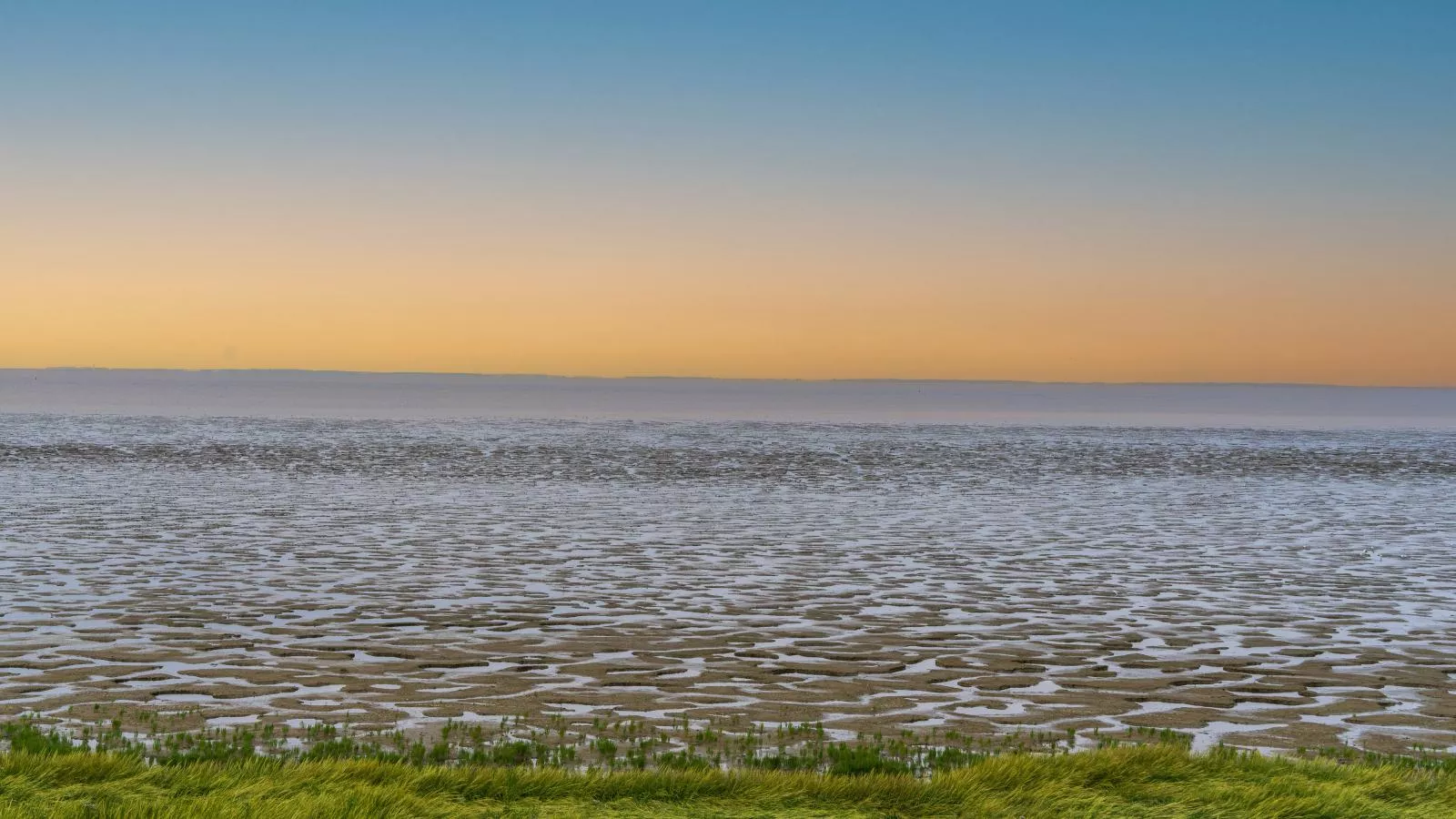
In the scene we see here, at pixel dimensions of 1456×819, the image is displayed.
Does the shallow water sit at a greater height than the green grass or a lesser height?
lesser

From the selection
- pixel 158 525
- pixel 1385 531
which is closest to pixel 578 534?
pixel 158 525

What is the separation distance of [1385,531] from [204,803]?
69.9ft

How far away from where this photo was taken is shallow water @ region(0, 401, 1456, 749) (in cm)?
1085

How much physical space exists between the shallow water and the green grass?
1733 millimetres

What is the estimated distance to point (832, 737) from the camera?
31.8ft

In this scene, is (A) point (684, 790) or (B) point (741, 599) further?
(B) point (741, 599)

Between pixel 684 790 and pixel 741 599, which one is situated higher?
pixel 684 790

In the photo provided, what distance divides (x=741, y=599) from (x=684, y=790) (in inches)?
305

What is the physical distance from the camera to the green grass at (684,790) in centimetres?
752

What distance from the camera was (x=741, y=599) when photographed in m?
15.7

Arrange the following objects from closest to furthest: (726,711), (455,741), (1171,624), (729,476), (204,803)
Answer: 1. (204,803)
2. (455,741)
3. (726,711)
4. (1171,624)
5. (729,476)

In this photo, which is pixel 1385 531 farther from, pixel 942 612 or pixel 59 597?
pixel 59 597

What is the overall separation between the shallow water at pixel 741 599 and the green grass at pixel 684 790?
173cm

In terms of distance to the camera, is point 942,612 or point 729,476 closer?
point 942,612
